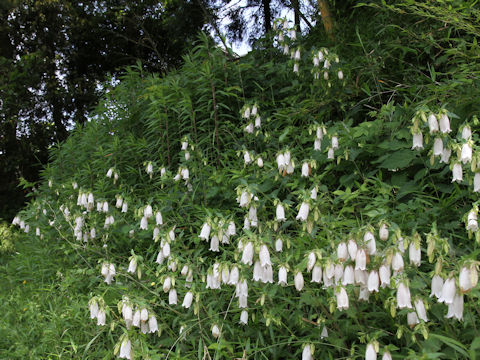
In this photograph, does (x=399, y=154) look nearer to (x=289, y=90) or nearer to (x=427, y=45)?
(x=427, y=45)

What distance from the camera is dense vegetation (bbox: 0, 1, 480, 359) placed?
1740 millimetres

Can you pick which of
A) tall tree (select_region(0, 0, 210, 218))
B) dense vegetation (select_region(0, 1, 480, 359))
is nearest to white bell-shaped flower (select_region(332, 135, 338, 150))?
dense vegetation (select_region(0, 1, 480, 359))

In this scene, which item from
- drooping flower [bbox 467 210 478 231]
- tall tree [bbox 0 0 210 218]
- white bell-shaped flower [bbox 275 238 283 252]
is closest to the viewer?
drooping flower [bbox 467 210 478 231]

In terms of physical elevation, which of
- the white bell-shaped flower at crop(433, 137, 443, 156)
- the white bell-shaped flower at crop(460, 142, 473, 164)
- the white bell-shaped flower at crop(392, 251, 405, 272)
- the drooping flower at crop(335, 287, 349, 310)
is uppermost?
the white bell-shaped flower at crop(433, 137, 443, 156)

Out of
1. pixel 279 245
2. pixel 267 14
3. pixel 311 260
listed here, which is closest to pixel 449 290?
pixel 311 260

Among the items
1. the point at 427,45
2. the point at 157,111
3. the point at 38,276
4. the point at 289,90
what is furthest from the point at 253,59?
the point at 38,276

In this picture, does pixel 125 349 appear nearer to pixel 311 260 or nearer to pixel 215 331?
pixel 215 331

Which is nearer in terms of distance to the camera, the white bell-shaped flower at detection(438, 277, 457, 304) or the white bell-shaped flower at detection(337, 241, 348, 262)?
the white bell-shaped flower at detection(438, 277, 457, 304)

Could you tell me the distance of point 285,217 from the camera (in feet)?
8.94

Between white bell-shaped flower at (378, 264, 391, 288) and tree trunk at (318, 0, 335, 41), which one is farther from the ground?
tree trunk at (318, 0, 335, 41)

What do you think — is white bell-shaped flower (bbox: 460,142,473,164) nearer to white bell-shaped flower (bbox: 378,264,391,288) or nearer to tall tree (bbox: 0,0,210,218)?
white bell-shaped flower (bbox: 378,264,391,288)

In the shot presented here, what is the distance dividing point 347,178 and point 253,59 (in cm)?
271

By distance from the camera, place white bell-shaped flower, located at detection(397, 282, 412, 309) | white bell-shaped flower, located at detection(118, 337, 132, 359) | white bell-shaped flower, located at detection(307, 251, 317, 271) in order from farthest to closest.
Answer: white bell-shaped flower, located at detection(118, 337, 132, 359)
white bell-shaped flower, located at detection(307, 251, 317, 271)
white bell-shaped flower, located at detection(397, 282, 412, 309)

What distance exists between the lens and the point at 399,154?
2879 millimetres
